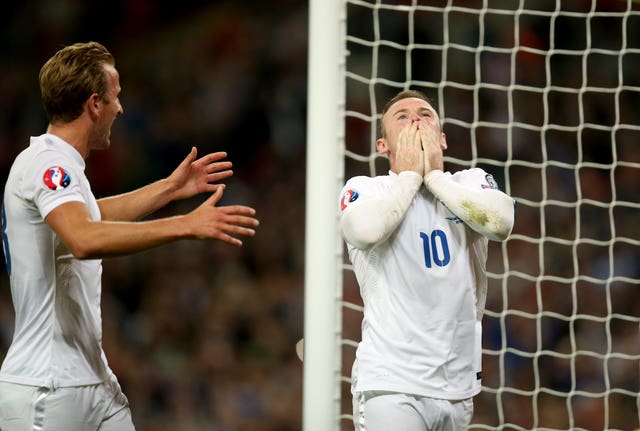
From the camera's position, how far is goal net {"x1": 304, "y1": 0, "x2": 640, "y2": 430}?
17.9ft

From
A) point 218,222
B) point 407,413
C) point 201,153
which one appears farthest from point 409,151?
point 201,153

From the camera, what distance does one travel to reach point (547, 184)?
6.20 meters

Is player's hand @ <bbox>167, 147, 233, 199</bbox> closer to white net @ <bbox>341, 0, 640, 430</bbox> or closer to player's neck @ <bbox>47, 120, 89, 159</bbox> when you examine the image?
player's neck @ <bbox>47, 120, 89, 159</bbox>

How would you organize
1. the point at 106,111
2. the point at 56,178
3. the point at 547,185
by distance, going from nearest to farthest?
the point at 56,178, the point at 106,111, the point at 547,185

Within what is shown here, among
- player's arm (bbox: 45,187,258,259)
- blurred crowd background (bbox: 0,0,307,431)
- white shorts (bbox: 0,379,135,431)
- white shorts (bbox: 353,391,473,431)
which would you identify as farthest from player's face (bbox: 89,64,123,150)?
blurred crowd background (bbox: 0,0,307,431)

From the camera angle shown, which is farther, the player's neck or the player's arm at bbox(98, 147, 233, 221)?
the player's arm at bbox(98, 147, 233, 221)

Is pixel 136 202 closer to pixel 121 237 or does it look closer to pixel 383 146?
pixel 121 237

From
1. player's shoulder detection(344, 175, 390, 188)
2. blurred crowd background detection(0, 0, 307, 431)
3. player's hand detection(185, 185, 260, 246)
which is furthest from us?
blurred crowd background detection(0, 0, 307, 431)

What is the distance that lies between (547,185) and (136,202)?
11.1 feet

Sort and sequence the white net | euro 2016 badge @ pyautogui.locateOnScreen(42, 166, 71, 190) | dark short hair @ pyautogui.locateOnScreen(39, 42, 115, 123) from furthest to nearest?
the white net, dark short hair @ pyautogui.locateOnScreen(39, 42, 115, 123), euro 2016 badge @ pyautogui.locateOnScreen(42, 166, 71, 190)

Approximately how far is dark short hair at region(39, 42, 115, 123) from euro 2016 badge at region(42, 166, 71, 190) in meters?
0.27

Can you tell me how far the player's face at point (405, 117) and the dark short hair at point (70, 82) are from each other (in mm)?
951

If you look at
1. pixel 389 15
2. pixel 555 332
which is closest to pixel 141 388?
pixel 555 332

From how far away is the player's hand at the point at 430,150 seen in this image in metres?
2.95
